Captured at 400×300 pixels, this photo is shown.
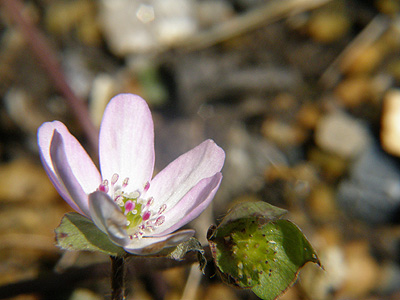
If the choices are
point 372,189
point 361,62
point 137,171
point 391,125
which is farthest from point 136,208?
point 361,62

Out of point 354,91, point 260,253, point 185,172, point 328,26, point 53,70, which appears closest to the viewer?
point 260,253

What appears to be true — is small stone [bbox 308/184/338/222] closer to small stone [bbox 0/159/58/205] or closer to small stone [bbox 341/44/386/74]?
small stone [bbox 341/44/386/74]

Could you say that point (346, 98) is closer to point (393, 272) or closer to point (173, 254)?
point (393, 272)

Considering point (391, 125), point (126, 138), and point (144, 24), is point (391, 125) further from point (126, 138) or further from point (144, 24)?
point (126, 138)

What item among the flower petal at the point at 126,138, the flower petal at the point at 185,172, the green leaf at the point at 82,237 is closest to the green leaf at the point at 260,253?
Result: the flower petal at the point at 185,172

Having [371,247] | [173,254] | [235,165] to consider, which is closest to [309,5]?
[235,165]

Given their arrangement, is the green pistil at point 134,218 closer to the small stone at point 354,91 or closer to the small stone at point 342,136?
the small stone at point 342,136

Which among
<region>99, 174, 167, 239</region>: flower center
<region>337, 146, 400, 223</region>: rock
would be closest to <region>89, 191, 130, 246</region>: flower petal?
<region>99, 174, 167, 239</region>: flower center
